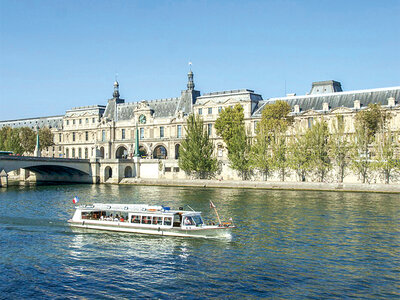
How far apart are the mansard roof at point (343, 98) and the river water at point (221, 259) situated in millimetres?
56629

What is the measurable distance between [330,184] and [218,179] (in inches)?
1244

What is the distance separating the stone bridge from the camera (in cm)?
11562

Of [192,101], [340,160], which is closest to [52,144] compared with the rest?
[192,101]

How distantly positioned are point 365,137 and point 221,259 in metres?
68.7

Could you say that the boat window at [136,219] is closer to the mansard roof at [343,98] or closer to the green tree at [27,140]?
the mansard roof at [343,98]

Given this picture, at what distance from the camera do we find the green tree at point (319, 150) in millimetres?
106562

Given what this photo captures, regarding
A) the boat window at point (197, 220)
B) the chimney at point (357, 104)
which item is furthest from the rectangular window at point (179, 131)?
the boat window at point (197, 220)

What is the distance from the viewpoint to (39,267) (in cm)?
4047

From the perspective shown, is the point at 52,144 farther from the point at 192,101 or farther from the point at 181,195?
the point at 181,195

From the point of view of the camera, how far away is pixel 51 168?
5369 inches

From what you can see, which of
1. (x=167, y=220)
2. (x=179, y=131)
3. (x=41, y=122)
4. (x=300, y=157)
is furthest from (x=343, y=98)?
(x=41, y=122)

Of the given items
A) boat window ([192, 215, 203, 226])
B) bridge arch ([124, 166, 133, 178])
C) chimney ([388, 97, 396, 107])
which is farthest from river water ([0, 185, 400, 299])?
bridge arch ([124, 166, 133, 178])

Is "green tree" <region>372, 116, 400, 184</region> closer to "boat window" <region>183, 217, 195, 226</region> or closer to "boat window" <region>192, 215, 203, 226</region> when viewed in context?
"boat window" <region>192, 215, 203, 226</region>

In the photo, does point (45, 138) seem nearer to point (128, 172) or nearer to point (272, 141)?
point (128, 172)
